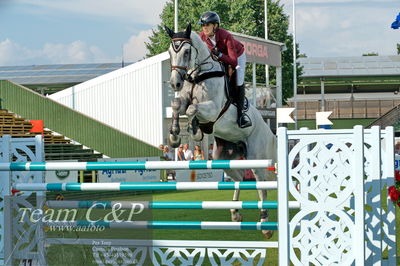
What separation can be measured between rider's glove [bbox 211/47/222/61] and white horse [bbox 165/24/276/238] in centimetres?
5

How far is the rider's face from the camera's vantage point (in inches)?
268

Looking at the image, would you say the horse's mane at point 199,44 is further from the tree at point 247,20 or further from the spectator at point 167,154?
the tree at point 247,20

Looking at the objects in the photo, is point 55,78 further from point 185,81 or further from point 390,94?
point 185,81

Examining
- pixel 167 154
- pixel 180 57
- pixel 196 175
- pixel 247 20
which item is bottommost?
pixel 196 175

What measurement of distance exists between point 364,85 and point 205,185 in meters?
57.9

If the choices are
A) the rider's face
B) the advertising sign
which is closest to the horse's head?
the rider's face

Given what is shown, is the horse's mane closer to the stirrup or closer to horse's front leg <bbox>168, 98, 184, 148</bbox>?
horse's front leg <bbox>168, 98, 184, 148</bbox>

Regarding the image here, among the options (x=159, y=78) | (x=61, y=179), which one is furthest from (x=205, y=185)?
(x=159, y=78)

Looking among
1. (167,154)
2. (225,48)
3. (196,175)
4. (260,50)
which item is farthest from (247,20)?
(225,48)

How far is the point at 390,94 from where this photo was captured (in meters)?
57.5

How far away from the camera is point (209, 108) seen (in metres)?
6.53

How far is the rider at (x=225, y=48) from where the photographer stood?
680 centimetres

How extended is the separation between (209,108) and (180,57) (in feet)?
1.82

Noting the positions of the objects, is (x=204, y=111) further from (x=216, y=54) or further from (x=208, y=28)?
(x=208, y=28)
